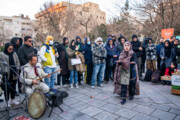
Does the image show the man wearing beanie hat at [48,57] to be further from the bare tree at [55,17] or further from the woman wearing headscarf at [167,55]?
the bare tree at [55,17]

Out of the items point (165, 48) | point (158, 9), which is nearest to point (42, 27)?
point (158, 9)

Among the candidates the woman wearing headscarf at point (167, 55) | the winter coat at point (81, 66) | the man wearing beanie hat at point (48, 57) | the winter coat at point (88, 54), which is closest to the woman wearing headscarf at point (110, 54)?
the winter coat at point (88, 54)

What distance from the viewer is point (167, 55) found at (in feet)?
21.4

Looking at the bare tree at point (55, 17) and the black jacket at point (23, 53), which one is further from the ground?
the bare tree at point (55, 17)

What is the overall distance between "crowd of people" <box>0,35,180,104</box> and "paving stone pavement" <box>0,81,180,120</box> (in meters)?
0.39

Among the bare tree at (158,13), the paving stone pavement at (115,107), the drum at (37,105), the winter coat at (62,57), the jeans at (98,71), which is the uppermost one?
the bare tree at (158,13)

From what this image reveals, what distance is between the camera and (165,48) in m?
6.63

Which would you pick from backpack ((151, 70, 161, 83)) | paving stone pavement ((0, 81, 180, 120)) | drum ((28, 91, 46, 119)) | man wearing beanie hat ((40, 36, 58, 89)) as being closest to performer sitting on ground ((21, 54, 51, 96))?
drum ((28, 91, 46, 119))

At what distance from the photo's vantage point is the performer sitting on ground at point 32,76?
368 cm

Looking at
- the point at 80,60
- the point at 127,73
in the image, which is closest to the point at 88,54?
the point at 80,60

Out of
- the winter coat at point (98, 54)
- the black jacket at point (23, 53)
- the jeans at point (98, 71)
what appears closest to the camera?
the black jacket at point (23, 53)

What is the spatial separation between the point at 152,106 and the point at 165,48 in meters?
3.82

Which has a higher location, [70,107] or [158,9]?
[158,9]

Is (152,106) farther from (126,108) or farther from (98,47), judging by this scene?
(98,47)
